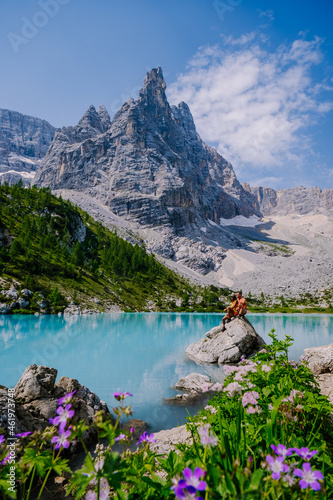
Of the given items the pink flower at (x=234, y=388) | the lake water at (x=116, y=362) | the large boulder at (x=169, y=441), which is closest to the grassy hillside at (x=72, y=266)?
the lake water at (x=116, y=362)

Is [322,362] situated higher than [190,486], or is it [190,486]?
[190,486]

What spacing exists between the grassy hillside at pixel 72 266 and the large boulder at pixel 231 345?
48131 millimetres

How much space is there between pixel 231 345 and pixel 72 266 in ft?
253

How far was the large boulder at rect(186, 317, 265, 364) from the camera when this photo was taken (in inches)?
848

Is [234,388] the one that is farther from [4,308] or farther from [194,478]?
[4,308]

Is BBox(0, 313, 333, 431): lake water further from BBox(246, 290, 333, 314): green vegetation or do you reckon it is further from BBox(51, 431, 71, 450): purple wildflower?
BBox(246, 290, 333, 314): green vegetation

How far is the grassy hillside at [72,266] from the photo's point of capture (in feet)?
232

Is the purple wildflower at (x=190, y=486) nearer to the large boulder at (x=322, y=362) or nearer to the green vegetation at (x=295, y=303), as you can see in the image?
the large boulder at (x=322, y=362)

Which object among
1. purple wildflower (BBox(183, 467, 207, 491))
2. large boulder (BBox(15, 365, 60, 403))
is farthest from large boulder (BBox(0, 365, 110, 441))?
purple wildflower (BBox(183, 467, 207, 491))

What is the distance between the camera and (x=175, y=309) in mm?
96875

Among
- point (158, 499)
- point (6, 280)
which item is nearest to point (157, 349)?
point (158, 499)

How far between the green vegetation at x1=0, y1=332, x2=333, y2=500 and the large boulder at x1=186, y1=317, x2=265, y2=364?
16.4m

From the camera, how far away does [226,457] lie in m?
2.32

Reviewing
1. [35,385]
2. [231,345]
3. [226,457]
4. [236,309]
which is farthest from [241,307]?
[226,457]
